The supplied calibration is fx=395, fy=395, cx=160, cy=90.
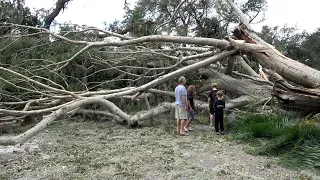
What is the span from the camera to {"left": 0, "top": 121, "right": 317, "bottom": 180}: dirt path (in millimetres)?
4609

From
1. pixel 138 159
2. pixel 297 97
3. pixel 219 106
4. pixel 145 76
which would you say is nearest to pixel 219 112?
pixel 219 106

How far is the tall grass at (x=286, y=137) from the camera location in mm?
4926

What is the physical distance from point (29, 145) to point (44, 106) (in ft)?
6.05

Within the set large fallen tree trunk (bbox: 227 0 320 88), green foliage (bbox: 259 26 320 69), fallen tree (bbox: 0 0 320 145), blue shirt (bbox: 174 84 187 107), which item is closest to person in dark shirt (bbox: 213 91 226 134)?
blue shirt (bbox: 174 84 187 107)

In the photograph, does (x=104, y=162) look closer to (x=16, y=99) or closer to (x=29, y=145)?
(x=29, y=145)

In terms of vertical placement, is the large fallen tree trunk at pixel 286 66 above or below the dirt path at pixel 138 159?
Answer: above

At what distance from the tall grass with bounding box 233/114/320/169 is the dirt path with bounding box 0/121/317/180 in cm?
25

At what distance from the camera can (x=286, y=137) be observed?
5398mm

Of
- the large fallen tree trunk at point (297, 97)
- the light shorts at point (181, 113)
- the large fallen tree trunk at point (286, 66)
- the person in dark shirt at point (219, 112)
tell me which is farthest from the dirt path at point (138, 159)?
the large fallen tree trunk at point (286, 66)

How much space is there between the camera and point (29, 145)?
6.52 m

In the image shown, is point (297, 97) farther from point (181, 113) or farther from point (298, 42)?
point (298, 42)

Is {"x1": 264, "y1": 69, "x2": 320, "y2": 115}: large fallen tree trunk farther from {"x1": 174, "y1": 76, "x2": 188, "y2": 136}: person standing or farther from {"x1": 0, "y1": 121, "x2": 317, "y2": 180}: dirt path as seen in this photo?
{"x1": 174, "y1": 76, "x2": 188, "y2": 136}: person standing

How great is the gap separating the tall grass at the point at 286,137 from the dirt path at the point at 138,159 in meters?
0.25

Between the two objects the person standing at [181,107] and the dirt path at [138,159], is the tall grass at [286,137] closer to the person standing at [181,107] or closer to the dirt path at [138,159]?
the dirt path at [138,159]
